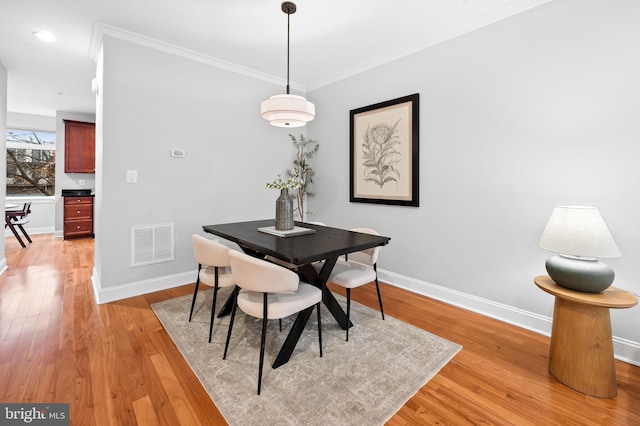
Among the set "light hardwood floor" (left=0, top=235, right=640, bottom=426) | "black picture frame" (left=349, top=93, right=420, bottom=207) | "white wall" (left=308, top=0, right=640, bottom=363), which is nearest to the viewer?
"light hardwood floor" (left=0, top=235, right=640, bottom=426)

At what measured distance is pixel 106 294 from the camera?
116 inches

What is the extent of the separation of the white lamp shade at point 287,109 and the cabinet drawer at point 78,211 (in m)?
5.92

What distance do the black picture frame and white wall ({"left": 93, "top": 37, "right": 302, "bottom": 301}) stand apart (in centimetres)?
130

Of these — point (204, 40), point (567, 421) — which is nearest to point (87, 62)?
point (204, 40)

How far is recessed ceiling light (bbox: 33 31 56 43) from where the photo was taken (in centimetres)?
294

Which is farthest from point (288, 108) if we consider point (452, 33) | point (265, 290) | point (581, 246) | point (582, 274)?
point (582, 274)

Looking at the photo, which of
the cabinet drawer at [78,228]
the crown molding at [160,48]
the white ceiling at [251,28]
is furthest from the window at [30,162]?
the crown molding at [160,48]

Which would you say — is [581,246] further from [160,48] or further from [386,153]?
[160,48]

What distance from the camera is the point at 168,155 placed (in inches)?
130

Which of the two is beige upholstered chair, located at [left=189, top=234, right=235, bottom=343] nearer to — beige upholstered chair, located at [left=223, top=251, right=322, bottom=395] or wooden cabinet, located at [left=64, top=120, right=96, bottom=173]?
beige upholstered chair, located at [left=223, top=251, right=322, bottom=395]

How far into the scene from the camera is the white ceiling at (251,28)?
250cm

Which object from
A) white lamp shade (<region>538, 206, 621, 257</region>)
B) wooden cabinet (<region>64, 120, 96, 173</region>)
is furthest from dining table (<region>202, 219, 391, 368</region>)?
wooden cabinet (<region>64, 120, 96, 173</region>)

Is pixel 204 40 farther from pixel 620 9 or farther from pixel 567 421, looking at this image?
pixel 567 421

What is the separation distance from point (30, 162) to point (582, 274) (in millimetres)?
9639
